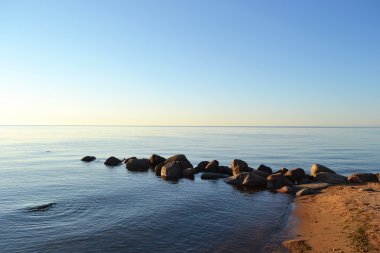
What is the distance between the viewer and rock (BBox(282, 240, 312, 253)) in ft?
47.2

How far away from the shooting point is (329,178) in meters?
31.2

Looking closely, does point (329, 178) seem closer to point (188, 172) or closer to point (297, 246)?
point (188, 172)

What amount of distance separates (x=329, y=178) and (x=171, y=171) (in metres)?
15.7

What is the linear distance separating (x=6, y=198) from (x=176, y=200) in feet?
40.8

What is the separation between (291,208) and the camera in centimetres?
2258

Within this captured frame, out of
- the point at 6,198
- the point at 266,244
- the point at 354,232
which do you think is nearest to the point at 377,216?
the point at 354,232

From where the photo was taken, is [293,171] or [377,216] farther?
[293,171]

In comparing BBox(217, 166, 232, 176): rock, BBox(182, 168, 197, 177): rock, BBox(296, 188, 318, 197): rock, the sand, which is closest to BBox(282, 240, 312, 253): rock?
the sand

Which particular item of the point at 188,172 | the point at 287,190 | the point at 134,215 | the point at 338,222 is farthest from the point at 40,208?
the point at 287,190

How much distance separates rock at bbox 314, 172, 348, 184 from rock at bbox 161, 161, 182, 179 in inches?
548

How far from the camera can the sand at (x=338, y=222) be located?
14484 millimetres

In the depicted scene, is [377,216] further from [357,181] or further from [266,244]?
[357,181]

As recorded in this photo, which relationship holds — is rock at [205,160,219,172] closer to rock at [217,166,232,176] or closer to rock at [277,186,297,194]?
rock at [217,166,232,176]

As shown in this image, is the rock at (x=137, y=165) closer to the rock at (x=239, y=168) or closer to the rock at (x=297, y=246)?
the rock at (x=239, y=168)
